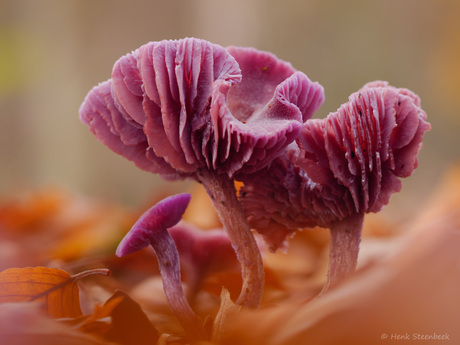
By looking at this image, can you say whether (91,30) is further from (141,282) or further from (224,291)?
(224,291)

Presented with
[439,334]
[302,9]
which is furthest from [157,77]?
[302,9]

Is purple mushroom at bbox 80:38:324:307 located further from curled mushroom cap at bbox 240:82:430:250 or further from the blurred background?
the blurred background

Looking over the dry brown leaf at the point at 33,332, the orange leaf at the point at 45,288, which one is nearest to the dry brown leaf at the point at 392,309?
the dry brown leaf at the point at 33,332

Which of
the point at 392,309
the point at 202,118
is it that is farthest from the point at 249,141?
the point at 392,309

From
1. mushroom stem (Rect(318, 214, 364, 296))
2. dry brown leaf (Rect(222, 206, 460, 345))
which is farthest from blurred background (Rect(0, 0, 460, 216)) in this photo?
dry brown leaf (Rect(222, 206, 460, 345))

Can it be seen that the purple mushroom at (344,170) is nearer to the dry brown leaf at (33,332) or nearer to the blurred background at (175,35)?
the dry brown leaf at (33,332)
